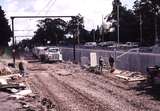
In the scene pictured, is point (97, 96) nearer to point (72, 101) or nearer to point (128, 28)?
point (72, 101)

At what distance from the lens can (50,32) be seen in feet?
560

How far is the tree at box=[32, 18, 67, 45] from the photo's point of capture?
551ft

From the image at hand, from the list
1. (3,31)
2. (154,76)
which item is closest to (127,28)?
(3,31)

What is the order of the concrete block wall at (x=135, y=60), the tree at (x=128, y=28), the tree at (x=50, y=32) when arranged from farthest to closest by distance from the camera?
1. the tree at (x=50, y=32)
2. the tree at (x=128, y=28)
3. the concrete block wall at (x=135, y=60)

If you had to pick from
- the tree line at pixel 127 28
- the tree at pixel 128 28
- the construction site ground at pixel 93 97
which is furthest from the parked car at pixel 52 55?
the tree at pixel 128 28

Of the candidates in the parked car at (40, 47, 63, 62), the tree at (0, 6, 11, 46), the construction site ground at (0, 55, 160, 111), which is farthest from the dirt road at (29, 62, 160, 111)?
the tree at (0, 6, 11, 46)

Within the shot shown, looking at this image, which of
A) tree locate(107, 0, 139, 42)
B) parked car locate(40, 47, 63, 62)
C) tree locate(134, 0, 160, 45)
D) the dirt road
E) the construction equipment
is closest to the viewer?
the dirt road

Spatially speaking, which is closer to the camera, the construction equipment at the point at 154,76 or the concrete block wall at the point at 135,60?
the construction equipment at the point at 154,76

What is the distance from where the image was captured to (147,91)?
25.1m

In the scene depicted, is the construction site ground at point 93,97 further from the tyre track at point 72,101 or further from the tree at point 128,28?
the tree at point 128,28

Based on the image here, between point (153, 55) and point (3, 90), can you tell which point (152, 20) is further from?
point (3, 90)

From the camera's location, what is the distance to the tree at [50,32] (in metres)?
168

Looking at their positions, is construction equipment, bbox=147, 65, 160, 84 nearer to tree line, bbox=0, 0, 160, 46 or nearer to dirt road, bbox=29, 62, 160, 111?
dirt road, bbox=29, 62, 160, 111

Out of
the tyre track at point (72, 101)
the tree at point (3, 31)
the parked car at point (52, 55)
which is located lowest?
the tyre track at point (72, 101)
